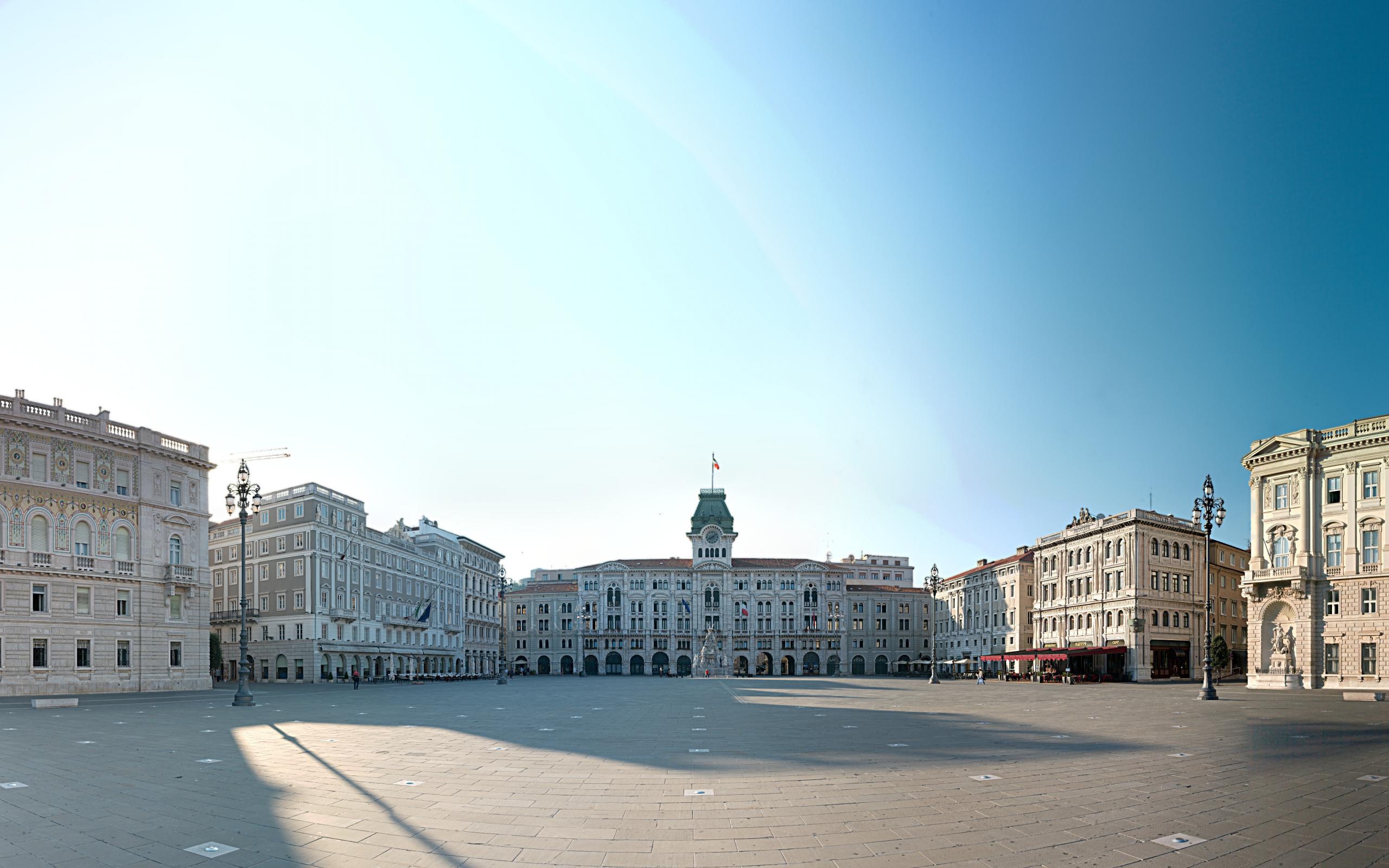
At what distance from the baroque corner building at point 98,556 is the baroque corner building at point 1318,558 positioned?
2958 inches

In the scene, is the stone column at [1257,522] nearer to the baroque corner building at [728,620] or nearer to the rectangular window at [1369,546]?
the rectangular window at [1369,546]

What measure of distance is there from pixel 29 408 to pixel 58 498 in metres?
5.54

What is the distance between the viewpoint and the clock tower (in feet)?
497

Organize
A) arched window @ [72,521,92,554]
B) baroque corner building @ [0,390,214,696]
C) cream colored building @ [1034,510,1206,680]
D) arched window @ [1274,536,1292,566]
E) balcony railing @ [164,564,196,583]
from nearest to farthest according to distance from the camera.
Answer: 1. baroque corner building @ [0,390,214,696]
2. arched window @ [72,521,92,554]
3. balcony railing @ [164,564,196,583]
4. arched window @ [1274,536,1292,566]
5. cream colored building @ [1034,510,1206,680]

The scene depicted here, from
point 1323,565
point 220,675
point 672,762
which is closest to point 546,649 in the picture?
point 220,675

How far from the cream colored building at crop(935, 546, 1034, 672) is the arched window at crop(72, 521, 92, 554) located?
82.4 meters

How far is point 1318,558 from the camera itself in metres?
58.1

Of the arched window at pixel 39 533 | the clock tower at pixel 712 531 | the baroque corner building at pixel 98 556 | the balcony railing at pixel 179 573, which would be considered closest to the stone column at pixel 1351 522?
the baroque corner building at pixel 98 556

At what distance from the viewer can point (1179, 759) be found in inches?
709

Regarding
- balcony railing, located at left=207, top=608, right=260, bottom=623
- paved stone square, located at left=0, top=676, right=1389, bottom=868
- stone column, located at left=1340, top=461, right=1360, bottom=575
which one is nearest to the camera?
paved stone square, located at left=0, top=676, right=1389, bottom=868

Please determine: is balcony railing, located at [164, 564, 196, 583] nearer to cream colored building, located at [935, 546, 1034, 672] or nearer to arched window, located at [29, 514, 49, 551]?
arched window, located at [29, 514, 49, 551]

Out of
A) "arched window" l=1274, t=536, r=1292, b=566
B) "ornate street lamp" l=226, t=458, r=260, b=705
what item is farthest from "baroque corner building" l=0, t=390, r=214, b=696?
"arched window" l=1274, t=536, r=1292, b=566

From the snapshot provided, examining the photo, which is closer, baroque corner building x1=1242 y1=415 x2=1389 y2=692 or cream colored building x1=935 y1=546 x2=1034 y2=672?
baroque corner building x1=1242 y1=415 x2=1389 y2=692

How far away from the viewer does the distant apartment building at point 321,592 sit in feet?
259
